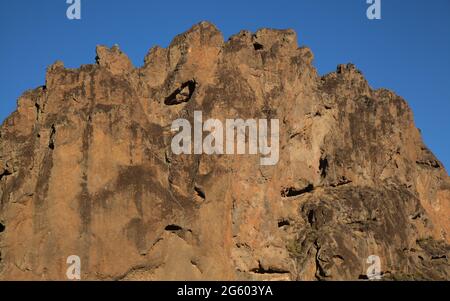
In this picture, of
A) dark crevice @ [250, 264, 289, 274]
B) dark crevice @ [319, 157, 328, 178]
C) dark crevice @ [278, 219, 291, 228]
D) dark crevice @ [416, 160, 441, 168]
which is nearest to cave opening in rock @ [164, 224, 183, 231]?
dark crevice @ [250, 264, 289, 274]

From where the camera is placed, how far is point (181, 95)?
6838 centimetres

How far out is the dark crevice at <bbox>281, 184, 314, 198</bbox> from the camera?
7156cm

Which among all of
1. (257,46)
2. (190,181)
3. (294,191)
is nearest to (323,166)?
(294,191)

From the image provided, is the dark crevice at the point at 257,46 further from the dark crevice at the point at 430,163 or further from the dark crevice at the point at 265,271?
the dark crevice at the point at 430,163

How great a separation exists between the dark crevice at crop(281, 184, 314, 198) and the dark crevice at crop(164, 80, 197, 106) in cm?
1015

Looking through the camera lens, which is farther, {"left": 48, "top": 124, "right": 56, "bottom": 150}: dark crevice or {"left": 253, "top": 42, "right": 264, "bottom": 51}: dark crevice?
{"left": 253, "top": 42, "right": 264, "bottom": 51}: dark crevice

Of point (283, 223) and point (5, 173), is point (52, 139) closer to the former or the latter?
point (5, 173)

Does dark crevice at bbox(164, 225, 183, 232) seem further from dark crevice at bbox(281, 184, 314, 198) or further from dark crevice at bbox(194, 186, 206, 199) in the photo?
dark crevice at bbox(281, 184, 314, 198)

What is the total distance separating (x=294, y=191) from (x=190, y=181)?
11061 millimetres

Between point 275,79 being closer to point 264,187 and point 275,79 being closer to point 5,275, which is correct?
point 264,187

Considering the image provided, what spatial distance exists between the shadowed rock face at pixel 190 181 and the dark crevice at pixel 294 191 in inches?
6.0

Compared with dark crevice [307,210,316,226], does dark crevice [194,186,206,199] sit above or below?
below

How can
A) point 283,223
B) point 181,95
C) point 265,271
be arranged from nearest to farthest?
point 265,271 < point 181,95 < point 283,223

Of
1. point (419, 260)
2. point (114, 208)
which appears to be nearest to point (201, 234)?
point (114, 208)
